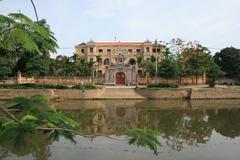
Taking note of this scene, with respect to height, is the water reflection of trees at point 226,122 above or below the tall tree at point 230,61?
below

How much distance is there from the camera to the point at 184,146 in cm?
1346

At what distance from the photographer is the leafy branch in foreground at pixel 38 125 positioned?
285 centimetres

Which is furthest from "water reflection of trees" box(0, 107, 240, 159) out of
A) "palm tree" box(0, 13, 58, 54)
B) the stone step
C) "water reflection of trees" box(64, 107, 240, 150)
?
the stone step

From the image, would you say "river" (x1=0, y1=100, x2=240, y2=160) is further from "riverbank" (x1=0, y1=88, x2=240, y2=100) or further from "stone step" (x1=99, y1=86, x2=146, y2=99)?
"stone step" (x1=99, y1=86, x2=146, y2=99)

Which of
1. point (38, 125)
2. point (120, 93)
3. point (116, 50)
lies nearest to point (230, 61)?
point (116, 50)

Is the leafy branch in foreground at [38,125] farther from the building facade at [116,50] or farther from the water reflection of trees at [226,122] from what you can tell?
the building facade at [116,50]

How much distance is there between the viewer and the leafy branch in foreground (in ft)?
9.34

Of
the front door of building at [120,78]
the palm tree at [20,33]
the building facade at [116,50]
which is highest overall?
the building facade at [116,50]

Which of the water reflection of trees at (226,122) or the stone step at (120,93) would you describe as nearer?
the water reflection of trees at (226,122)

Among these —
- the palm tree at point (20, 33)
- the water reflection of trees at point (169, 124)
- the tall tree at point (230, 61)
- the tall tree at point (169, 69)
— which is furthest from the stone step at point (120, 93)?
the palm tree at point (20, 33)

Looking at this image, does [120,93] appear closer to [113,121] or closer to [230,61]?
[113,121]

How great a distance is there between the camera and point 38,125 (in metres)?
3.03

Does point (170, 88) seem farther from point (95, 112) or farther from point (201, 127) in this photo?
point (201, 127)

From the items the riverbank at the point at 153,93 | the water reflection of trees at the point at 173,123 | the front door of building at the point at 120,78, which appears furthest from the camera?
the front door of building at the point at 120,78
